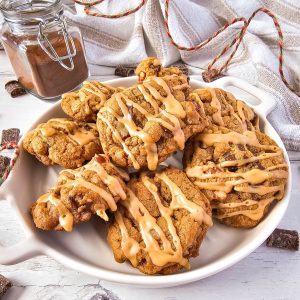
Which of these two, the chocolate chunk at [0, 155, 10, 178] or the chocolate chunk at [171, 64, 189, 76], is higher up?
the chocolate chunk at [171, 64, 189, 76]

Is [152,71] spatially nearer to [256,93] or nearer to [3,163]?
[256,93]

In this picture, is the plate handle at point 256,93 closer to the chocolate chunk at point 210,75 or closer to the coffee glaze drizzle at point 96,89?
the chocolate chunk at point 210,75

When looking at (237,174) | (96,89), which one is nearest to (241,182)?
(237,174)

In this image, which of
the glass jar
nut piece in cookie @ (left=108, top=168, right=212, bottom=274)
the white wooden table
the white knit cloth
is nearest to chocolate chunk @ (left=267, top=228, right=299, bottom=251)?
the white wooden table

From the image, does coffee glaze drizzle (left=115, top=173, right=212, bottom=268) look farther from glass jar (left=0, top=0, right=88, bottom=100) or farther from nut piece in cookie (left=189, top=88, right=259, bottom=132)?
glass jar (left=0, top=0, right=88, bottom=100)

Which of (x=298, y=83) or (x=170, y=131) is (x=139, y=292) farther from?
(x=298, y=83)

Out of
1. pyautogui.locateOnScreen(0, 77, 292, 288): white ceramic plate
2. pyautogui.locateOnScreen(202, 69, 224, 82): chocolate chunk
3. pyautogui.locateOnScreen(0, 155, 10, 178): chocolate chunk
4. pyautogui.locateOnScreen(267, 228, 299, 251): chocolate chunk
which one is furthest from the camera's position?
pyautogui.locateOnScreen(202, 69, 224, 82): chocolate chunk
